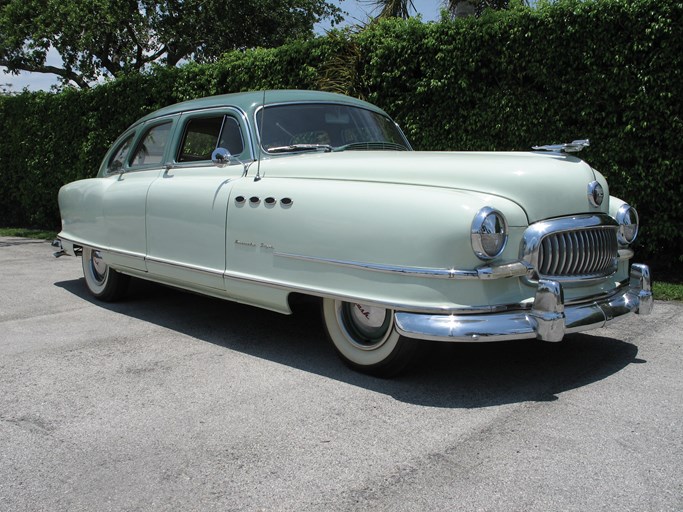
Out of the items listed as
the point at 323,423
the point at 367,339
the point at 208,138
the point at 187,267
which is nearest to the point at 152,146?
the point at 208,138

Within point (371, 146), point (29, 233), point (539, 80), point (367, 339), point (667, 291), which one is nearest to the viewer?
point (367, 339)

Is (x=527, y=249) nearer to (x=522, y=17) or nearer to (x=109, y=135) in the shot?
(x=522, y=17)

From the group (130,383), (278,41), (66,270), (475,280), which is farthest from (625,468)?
(278,41)

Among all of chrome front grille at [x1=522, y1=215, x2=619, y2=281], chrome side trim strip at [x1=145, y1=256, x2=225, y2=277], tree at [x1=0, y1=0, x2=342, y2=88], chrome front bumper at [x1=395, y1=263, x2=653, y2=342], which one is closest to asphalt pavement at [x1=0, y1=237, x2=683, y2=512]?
chrome front bumper at [x1=395, y1=263, x2=653, y2=342]

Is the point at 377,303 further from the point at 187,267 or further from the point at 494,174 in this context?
the point at 187,267

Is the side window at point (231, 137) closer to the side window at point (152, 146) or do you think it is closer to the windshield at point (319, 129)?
the windshield at point (319, 129)

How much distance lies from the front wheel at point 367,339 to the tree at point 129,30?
1459 cm

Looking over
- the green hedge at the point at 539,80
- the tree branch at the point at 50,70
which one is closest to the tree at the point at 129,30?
the tree branch at the point at 50,70

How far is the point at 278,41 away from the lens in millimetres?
19109

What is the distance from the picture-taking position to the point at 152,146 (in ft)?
19.5

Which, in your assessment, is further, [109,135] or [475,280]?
[109,135]

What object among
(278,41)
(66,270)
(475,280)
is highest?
(278,41)

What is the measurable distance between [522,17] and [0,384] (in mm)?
5787

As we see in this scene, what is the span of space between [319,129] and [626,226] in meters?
2.21
